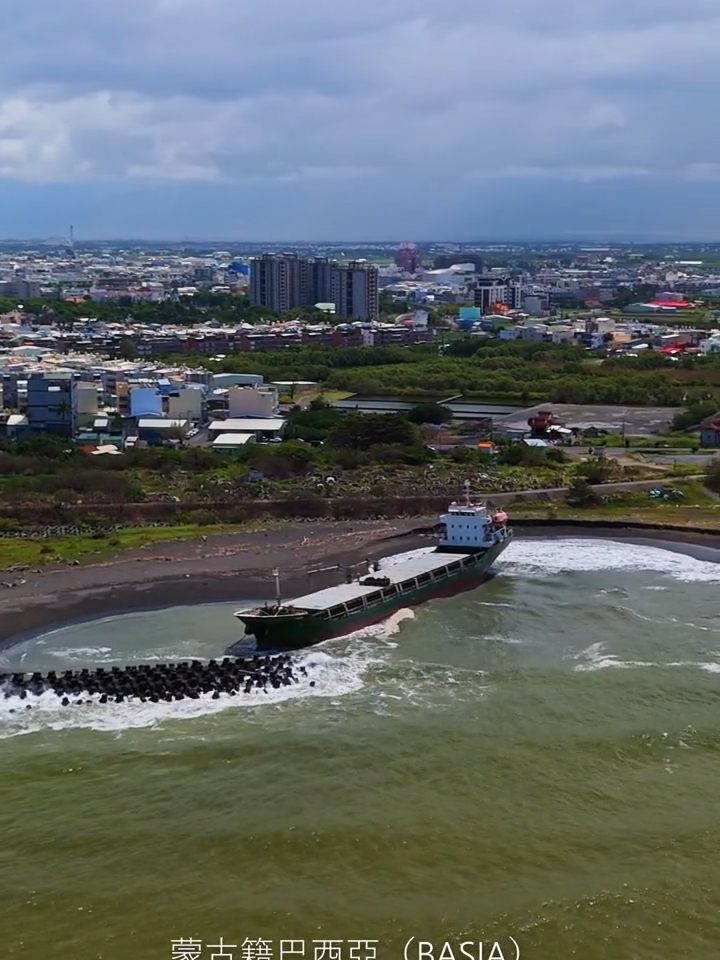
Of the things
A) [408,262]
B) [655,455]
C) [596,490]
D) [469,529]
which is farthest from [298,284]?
[469,529]

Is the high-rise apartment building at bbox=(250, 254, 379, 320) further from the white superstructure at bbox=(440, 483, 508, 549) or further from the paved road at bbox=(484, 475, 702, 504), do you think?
the white superstructure at bbox=(440, 483, 508, 549)

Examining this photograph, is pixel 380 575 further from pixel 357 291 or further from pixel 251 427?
pixel 357 291

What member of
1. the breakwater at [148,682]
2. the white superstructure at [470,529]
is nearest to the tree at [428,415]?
the white superstructure at [470,529]

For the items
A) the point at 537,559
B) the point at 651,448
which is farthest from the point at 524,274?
the point at 537,559

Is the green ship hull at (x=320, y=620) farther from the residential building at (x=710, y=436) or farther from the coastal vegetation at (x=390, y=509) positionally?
the residential building at (x=710, y=436)

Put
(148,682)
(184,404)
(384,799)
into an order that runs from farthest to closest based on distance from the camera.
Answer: (184,404), (148,682), (384,799)

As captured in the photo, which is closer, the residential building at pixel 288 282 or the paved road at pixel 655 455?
the paved road at pixel 655 455

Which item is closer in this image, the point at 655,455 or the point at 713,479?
the point at 713,479
